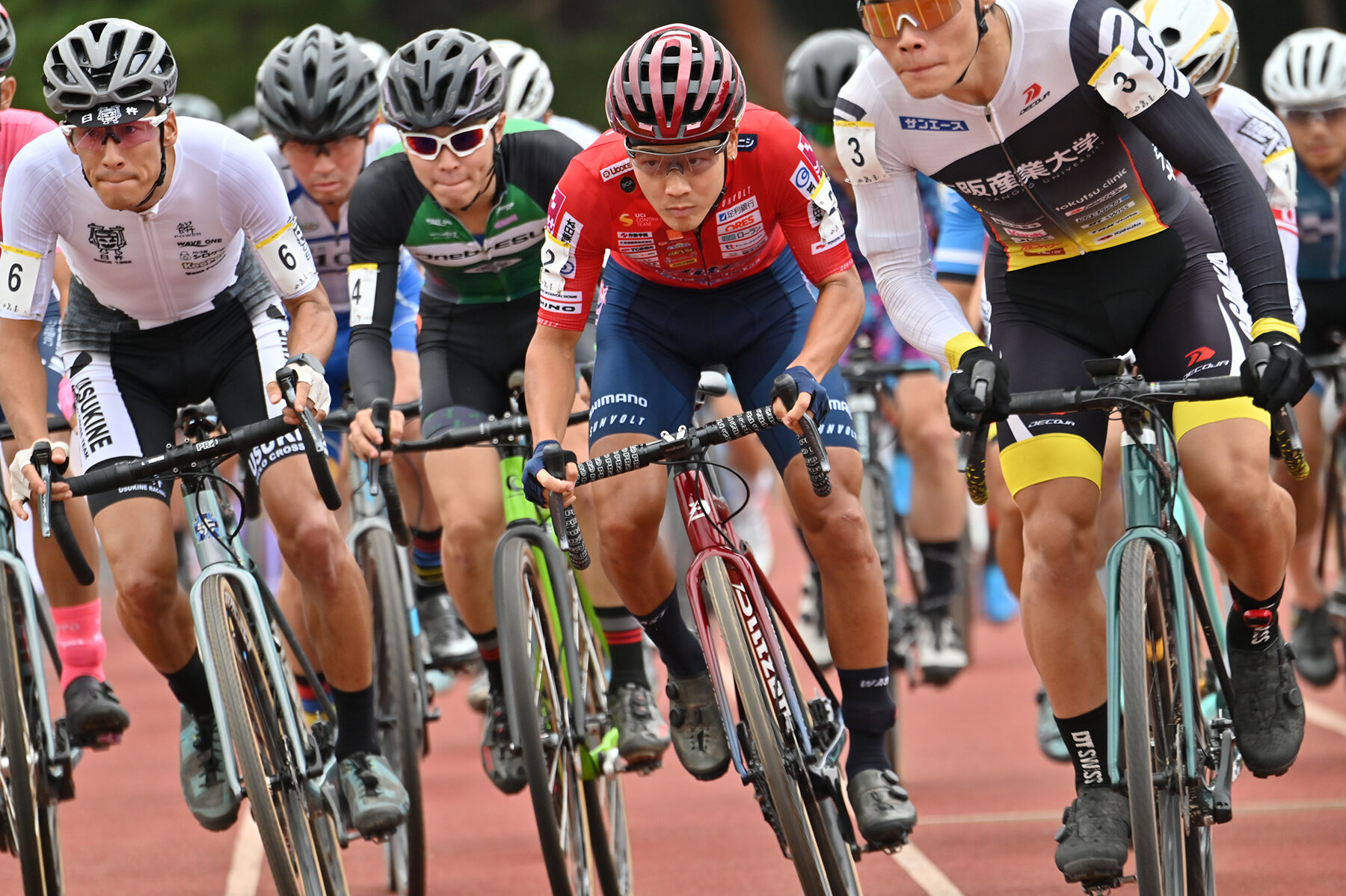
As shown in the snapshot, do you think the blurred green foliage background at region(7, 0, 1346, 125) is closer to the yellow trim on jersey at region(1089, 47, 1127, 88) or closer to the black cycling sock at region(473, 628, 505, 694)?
the black cycling sock at region(473, 628, 505, 694)

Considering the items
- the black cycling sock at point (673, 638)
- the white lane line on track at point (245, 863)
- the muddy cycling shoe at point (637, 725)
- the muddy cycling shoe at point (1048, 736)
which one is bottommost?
the white lane line on track at point (245, 863)

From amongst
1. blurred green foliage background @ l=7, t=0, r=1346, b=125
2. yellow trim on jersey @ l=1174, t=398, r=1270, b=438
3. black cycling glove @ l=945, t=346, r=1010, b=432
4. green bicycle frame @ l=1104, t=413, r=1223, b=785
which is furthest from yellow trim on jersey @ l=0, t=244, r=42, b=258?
blurred green foliage background @ l=7, t=0, r=1346, b=125

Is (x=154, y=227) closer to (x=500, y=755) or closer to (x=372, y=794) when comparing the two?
(x=372, y=794)

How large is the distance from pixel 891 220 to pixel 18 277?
97.6 inches

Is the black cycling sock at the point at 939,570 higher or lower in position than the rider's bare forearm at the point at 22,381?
lower

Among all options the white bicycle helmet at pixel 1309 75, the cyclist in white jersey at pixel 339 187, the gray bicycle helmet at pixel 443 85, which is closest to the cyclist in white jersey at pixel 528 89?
the cyclist in white jersey at pixel 339 187

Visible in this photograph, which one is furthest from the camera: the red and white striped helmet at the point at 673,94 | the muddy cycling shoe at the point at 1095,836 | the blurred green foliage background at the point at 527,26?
the blurred green foliage background at the point at 527,26

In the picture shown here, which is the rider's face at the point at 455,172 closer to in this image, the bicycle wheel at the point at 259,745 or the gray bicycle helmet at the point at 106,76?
the gray bicycle helmet at the point at 106,76

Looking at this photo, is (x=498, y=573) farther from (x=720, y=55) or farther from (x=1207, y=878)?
(x=1207, y=878)

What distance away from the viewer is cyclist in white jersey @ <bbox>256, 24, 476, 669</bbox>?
22.5 feet

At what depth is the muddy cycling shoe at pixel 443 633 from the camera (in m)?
7.37

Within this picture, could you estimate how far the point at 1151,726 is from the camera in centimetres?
438

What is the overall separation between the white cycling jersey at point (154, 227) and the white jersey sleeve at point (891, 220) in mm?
1686

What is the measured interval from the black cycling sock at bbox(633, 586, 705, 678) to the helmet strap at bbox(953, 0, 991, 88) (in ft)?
5.57
